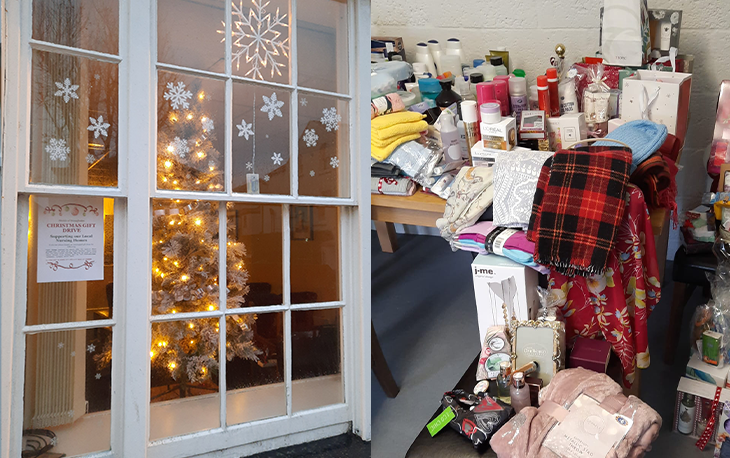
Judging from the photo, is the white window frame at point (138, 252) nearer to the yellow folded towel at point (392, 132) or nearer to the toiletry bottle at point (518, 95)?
the yellow folded towel at point (392, 132)

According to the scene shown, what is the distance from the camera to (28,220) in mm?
1498

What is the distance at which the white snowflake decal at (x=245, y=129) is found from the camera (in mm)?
1725

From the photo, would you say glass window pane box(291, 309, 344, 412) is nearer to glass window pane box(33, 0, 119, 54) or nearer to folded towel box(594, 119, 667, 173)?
glass window pane box(33, 0, 119, 54)

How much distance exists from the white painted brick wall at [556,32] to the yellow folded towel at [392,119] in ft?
4.17

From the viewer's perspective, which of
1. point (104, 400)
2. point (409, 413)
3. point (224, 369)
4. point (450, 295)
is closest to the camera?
point (104, 400)

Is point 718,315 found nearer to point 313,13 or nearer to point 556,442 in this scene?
point 556,442

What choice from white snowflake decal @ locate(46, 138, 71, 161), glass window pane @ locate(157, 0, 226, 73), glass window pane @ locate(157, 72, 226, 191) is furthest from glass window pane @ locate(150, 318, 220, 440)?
glass window pane @ locate(157, 0, 226, 73)

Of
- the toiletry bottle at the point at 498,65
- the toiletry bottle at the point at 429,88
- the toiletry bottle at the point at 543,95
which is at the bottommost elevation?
the toiletry bottle at the point at 543,95

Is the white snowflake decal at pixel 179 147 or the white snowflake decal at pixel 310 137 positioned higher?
the white snowflake decal at pixel 310 137

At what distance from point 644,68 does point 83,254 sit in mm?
2277

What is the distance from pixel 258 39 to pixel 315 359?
1054 millimetres

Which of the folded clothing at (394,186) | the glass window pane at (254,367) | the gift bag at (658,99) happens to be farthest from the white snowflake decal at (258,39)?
the gift bag at (658,99)

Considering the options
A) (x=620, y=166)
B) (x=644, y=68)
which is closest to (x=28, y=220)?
(x=620, y=166)

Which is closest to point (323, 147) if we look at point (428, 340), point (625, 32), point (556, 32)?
point (428, 340)
